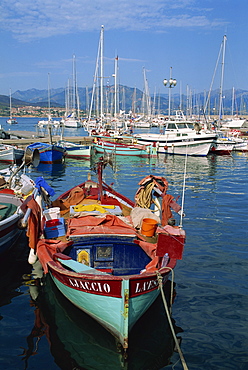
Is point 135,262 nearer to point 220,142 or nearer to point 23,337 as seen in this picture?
point 23,337

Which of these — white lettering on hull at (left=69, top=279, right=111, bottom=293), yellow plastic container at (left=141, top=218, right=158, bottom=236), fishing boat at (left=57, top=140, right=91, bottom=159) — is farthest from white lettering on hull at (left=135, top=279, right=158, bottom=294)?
fishing boat at (left=57, top=140, right=91, bottom=159)

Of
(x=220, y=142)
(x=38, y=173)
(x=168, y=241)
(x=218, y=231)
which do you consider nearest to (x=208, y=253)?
(x=218, y=231)

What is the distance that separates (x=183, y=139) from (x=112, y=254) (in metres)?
35.2

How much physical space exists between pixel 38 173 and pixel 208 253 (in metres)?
22.0

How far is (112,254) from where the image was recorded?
968 cm

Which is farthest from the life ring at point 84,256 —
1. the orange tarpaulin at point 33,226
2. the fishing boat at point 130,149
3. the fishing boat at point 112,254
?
the fishing boat at point 130,149

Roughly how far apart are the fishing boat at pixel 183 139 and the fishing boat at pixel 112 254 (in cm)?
3003

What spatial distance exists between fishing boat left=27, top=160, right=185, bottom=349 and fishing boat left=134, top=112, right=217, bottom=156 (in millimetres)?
30028

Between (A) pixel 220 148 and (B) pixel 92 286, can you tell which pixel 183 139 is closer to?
(A) pixel 220 148

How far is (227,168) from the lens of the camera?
35.2 meters

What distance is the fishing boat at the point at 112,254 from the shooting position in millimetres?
7082

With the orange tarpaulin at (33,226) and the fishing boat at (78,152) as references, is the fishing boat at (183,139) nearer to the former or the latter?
the fishing boat at (78,152)

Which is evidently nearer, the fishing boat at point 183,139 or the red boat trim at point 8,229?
the red boat trim at point 8,229

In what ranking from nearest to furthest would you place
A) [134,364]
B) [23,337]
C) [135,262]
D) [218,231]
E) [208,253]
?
[134,364] < [23,337] < [135,262] < [208,253] < [218,231]
